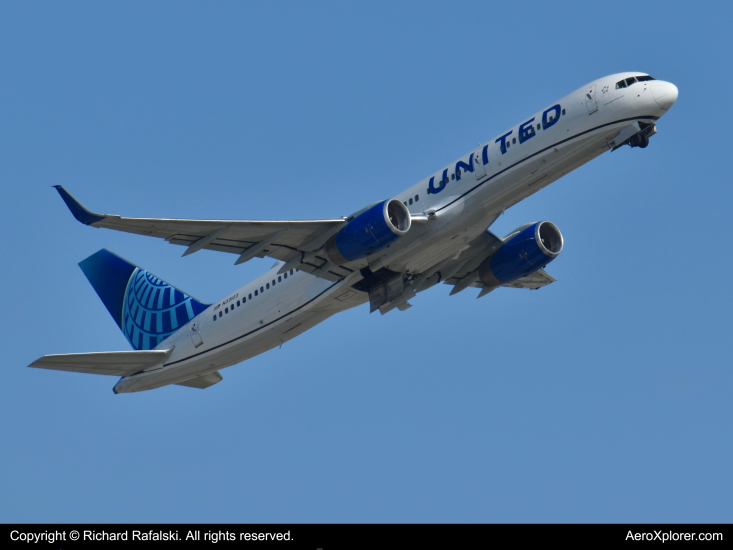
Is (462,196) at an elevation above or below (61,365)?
above

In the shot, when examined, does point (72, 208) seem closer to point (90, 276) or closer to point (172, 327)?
point (172, 327)

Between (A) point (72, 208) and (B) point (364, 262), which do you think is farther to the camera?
(B) point (364, 262)

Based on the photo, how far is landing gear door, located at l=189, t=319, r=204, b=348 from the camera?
3600cm

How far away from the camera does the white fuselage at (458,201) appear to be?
96.5 feet

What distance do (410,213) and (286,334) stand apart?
23.6 feet

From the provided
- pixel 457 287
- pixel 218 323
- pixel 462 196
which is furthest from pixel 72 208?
pixel 457 287

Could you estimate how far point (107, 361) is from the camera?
35469mm

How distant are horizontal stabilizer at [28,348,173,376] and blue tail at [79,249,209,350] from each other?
1838mm

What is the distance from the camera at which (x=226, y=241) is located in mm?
30750

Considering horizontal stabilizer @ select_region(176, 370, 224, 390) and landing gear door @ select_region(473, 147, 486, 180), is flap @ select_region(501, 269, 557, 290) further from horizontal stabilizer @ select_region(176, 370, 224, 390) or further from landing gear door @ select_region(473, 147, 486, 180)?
horizontal stabilizer @ select_region(176, 370, 224, 390)

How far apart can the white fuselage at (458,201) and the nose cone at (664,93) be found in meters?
0.03

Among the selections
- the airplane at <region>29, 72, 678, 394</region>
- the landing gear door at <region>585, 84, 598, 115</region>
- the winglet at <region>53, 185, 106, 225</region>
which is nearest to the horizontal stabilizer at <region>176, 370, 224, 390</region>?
the airplane at <region>29, 72, 678, 394</region>
